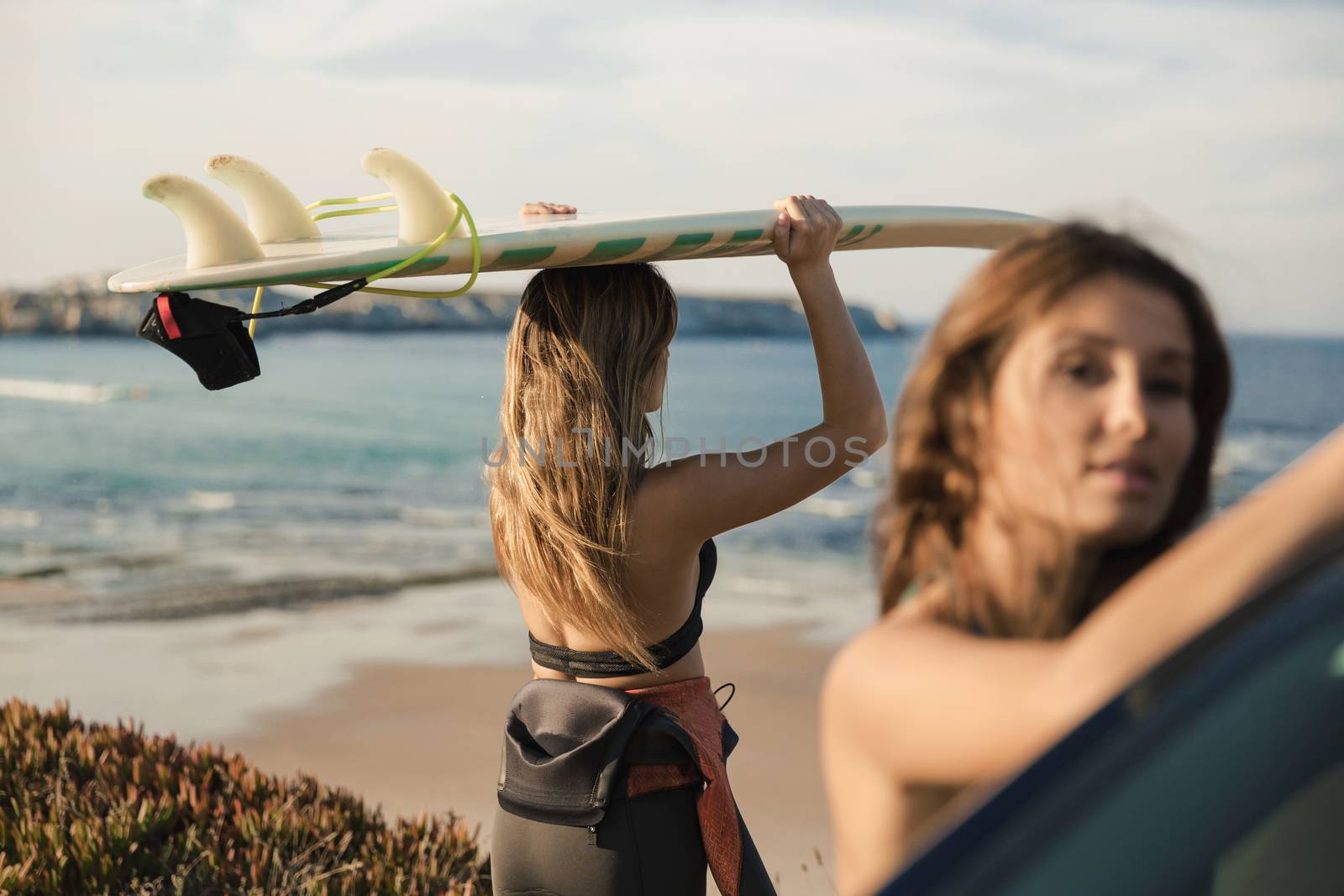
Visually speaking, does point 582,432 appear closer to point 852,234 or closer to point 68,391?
point 852,234

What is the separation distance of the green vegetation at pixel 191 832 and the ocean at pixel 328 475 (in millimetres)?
1726

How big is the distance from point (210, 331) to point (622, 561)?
3.13ft

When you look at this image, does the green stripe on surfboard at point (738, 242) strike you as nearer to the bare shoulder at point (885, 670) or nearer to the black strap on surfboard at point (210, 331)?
the black strap on surfboard at point (210, 331)

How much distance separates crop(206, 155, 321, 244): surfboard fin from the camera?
272 cm

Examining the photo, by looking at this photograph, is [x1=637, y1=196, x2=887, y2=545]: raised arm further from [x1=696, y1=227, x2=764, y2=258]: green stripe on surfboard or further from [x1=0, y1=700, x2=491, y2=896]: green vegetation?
[x1=0, y1=700, x2=491, y2=896]: green vegetation

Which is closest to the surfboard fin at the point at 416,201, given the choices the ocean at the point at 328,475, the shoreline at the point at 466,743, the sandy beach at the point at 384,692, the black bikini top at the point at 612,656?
the ocean at the point at 328,475

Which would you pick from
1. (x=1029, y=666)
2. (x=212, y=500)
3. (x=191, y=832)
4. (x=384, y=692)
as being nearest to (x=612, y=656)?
(x=1029, y=666)

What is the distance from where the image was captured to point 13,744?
188 inches

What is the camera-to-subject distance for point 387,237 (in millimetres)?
2723

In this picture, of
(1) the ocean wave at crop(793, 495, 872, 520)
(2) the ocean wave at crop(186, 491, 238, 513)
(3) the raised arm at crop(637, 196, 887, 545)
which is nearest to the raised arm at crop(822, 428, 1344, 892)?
(3) the raised arm at crop(637, 196, 887, 545)

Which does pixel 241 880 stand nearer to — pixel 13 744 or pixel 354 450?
pixel 13 744

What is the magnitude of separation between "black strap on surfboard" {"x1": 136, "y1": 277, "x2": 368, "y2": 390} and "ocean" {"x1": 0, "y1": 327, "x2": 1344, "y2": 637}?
2.04ft

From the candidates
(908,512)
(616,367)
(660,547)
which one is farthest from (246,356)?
(908,512)

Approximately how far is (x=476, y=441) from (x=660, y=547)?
37.1 m
